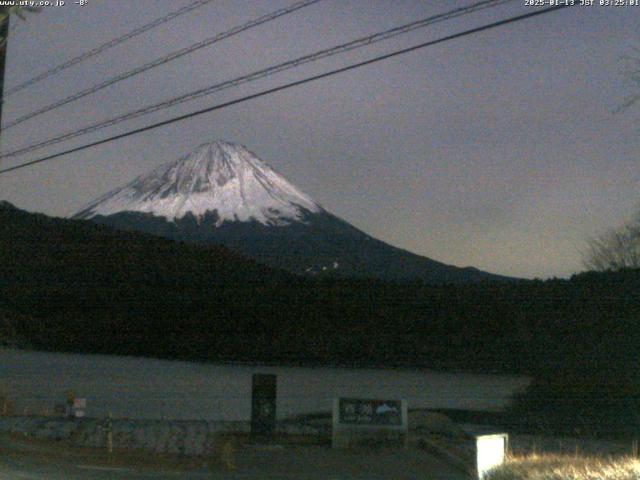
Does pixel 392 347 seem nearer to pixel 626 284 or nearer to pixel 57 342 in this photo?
pixel 626 284

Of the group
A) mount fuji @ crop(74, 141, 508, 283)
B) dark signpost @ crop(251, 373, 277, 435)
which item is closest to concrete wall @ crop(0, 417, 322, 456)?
dark signpost @ crop(251, 373, 277, 435)

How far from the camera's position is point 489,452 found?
473 inches

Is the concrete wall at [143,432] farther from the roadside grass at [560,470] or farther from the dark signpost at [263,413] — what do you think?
the roadside grass at [560,470]

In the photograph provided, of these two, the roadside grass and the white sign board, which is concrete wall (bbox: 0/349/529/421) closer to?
the white sign board

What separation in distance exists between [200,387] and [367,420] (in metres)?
13.6

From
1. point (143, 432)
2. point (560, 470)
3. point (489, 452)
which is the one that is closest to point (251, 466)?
point (143, 432)

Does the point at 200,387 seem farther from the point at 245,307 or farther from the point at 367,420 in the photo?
the point at 245,307

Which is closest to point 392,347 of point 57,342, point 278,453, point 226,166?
point 57,342

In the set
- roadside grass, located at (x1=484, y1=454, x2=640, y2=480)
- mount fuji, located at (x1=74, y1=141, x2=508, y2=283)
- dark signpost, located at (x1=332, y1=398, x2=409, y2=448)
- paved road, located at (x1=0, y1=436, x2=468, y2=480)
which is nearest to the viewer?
roadside grass, located at (x1=484, y1=454, x2=640, y2=480)

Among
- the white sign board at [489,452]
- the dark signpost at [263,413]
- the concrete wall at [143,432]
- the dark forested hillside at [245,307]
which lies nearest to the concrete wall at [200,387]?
the dark forested hillside at [245,307]

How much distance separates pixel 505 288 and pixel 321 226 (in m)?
59.5

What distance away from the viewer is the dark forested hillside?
1337 inches

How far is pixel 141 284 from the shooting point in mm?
48188

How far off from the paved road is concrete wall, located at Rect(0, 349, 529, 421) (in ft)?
26.6
